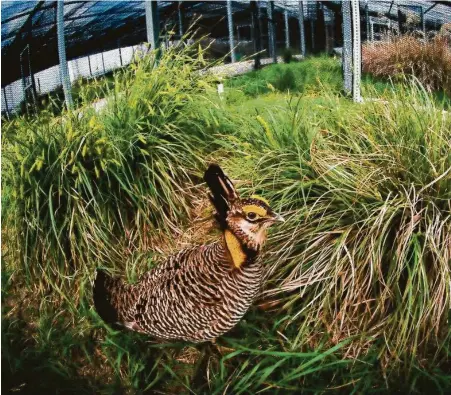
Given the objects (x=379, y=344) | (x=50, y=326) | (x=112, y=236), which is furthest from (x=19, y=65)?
(x=379, y=344)

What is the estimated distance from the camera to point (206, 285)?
3.22 ft

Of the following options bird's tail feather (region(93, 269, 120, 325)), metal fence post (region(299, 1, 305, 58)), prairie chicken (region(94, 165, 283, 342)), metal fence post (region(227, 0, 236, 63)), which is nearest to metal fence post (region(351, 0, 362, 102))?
metal fence post (region(299, 1, 305, 58))

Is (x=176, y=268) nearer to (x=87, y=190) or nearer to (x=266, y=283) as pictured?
(x=266, y=283)

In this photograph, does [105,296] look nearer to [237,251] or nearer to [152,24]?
[237,251]

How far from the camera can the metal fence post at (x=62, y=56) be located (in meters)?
1.28

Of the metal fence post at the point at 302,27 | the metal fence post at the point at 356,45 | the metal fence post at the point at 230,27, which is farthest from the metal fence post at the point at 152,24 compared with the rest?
the metal fence post at the point at 356,45

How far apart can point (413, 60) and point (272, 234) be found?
0.50 metres

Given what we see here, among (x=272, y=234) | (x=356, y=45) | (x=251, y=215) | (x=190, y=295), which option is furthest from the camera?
(x=356, y=45)

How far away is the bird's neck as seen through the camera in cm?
92

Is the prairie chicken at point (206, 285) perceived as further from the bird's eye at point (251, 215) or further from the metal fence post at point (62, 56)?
the metal fence post at point (62, 56)

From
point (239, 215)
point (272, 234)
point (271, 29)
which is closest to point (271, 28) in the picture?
point (271, 29)

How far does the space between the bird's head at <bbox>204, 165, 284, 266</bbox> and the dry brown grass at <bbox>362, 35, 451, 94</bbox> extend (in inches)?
21.6

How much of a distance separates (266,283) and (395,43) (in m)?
0.58

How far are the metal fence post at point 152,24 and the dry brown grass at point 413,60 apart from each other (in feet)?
1.50
